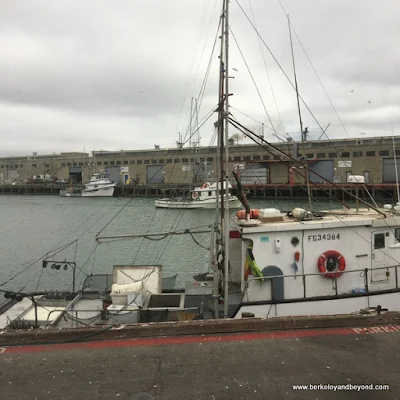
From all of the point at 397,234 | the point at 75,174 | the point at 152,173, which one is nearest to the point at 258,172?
the point at 152,173

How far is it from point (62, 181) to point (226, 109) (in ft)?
337

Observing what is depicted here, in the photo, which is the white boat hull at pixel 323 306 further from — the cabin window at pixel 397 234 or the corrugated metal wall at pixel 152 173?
the corrugated metal wall at pixel 152 173

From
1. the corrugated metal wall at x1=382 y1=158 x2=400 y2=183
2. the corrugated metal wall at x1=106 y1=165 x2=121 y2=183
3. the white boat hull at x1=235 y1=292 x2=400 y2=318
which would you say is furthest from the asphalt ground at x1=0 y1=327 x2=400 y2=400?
the corrugated metal wall at x1=106 y1=165 x2=121 y2=183

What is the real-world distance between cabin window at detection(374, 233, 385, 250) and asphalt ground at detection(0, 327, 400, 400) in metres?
4.10

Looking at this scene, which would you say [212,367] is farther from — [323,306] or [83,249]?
[83,249]

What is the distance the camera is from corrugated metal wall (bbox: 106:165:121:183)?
9594 centimetres

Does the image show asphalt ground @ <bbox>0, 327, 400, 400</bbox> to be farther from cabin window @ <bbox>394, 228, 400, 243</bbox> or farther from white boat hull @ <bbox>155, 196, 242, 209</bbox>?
white boat hull @ <bbox>155, 196, 242, 209</bbox>

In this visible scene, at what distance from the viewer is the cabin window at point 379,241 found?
9.83 m

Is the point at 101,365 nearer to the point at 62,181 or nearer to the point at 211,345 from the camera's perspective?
the point at 211,345

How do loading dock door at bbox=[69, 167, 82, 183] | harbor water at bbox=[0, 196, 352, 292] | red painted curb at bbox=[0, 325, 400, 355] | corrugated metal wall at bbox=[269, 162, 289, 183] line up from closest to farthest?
red painted curb at bbox=[0, 325, 400, 355]
harbor water at bbox=[0, 196, 352, 292]
corrugated metal wall at bbox=[269, 162, 289, 183]
loading dock door at bbox=[69, 167, 82, 183]

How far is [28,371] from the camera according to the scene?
5.11m

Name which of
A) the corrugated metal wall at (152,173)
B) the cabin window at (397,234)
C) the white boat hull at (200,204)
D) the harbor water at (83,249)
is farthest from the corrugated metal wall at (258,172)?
the cabin window at (397,234)

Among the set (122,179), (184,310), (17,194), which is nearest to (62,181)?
(17,194)

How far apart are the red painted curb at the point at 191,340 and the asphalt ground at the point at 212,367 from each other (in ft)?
0.05
